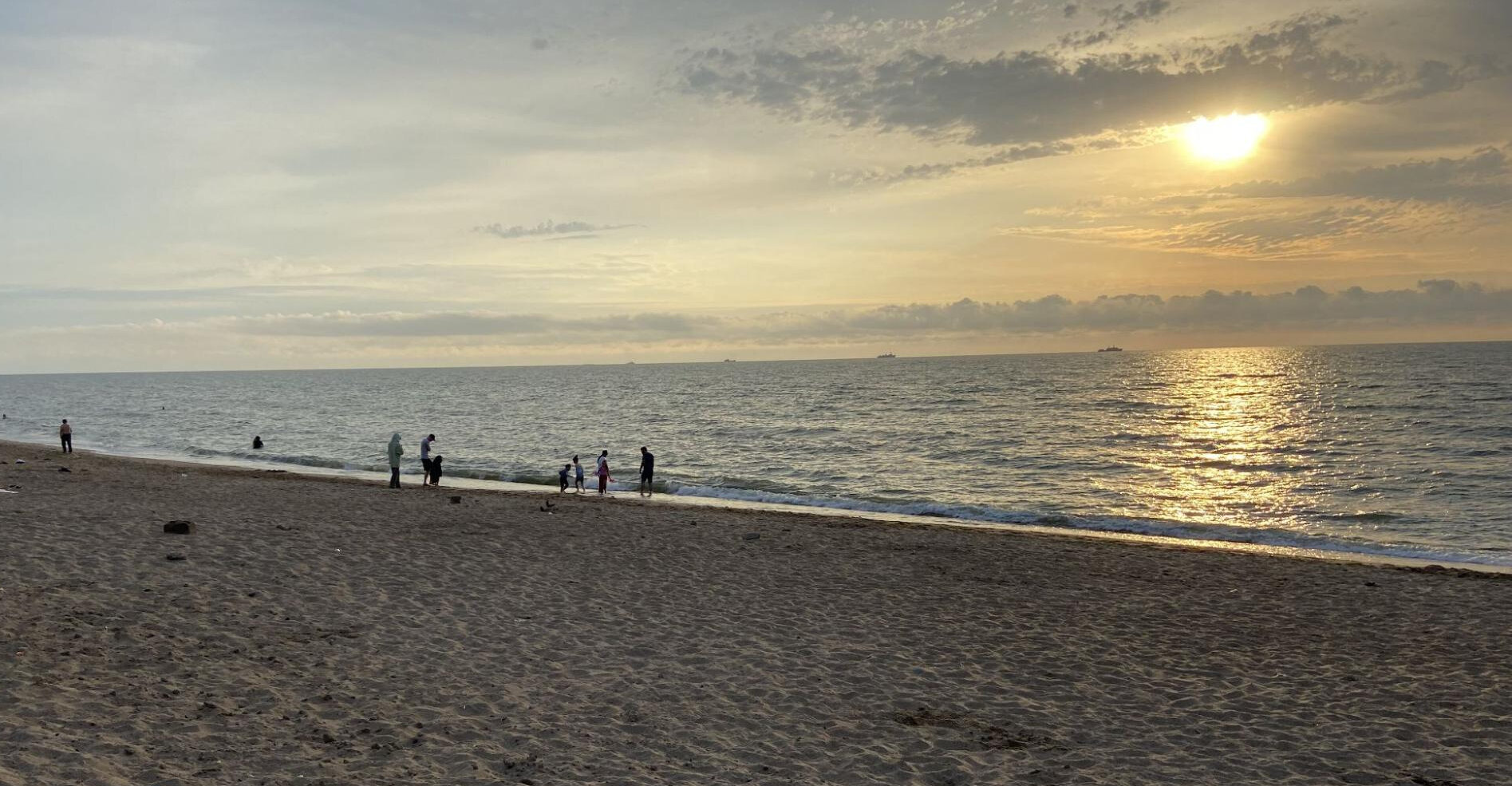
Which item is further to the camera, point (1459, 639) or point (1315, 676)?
point (1459, 639)

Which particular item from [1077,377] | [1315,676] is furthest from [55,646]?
[1077,377]

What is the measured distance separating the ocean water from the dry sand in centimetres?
1052

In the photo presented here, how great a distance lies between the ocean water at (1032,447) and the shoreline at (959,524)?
78cm

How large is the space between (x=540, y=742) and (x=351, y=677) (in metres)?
2.95

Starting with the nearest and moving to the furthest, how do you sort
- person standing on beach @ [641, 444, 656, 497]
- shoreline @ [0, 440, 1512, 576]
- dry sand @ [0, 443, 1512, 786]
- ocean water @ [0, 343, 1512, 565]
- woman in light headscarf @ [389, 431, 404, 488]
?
dry sand @ [0, 443, 1512, 786]
shoreline @ [0, 440, 1512, 576]
ocean water @ [0, 343, 1512, 565]
woman in light headscarf @ [389, 431, 404, 488]
person standing on beach @ [641, 444, 656, 497]

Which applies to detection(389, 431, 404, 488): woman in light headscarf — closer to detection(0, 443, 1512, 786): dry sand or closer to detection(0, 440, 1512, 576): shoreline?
detection(0, 440, 1512, 576): shoreline

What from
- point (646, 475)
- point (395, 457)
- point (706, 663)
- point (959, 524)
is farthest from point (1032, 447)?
point (706, 663)

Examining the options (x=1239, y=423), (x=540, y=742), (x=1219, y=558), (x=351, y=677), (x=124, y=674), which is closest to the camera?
(x=540, y=742)

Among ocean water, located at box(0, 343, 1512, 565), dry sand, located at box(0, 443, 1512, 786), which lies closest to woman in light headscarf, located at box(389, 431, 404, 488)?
ocean water, located at box(0, 343, 1512, 565)

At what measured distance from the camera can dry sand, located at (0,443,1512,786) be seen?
8.69 metres

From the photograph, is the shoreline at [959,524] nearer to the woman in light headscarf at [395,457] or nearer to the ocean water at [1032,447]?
the ocean water at [1032,447]

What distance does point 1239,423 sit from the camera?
66438 mm

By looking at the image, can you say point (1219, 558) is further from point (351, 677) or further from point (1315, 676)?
point (351, 677)

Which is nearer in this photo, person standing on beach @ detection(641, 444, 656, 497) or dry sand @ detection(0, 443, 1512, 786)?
dry sand @ detection(0, 443, 1512, 786)
